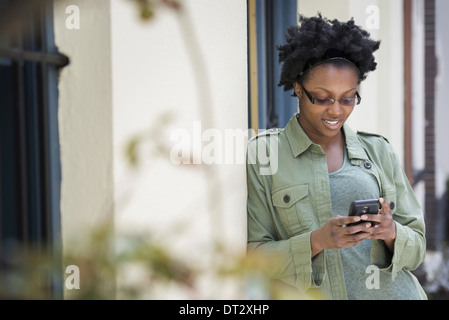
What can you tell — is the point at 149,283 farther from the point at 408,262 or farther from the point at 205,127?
the point at 408,262

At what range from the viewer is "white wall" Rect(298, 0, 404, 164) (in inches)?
145

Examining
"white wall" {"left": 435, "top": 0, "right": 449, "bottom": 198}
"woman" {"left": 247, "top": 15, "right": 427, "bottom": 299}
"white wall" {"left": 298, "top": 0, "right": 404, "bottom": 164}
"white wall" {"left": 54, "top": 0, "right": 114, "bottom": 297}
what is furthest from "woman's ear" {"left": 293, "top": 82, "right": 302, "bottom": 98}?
"white wall" {"left": 435, "top": 0, "right": 449, "bottom": 198}

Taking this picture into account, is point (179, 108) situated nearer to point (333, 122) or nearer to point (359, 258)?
point (333, 122)

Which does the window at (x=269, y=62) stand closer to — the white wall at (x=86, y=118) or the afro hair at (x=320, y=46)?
the afro hair at (x=320, y=46)

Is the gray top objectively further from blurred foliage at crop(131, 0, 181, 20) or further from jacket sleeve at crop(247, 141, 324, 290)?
blurred foliage at crop(131, 0, 181, 20)

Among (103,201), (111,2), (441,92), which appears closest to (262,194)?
(103,201)

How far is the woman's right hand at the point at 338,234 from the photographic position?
1.96 metres

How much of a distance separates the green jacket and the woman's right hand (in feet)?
0.13

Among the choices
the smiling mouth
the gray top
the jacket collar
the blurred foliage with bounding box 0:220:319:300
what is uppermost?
the smiling mouth

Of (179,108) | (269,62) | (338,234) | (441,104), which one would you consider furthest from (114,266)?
(441,104)

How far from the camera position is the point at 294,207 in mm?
2156

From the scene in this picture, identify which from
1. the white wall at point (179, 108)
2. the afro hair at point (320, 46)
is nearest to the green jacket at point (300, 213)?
the white wall at point (179, 108)

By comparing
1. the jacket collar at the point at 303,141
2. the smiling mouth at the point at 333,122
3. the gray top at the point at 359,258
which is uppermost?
the smiling mouth at the point at 333,122

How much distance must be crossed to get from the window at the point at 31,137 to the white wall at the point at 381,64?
7.97ft
